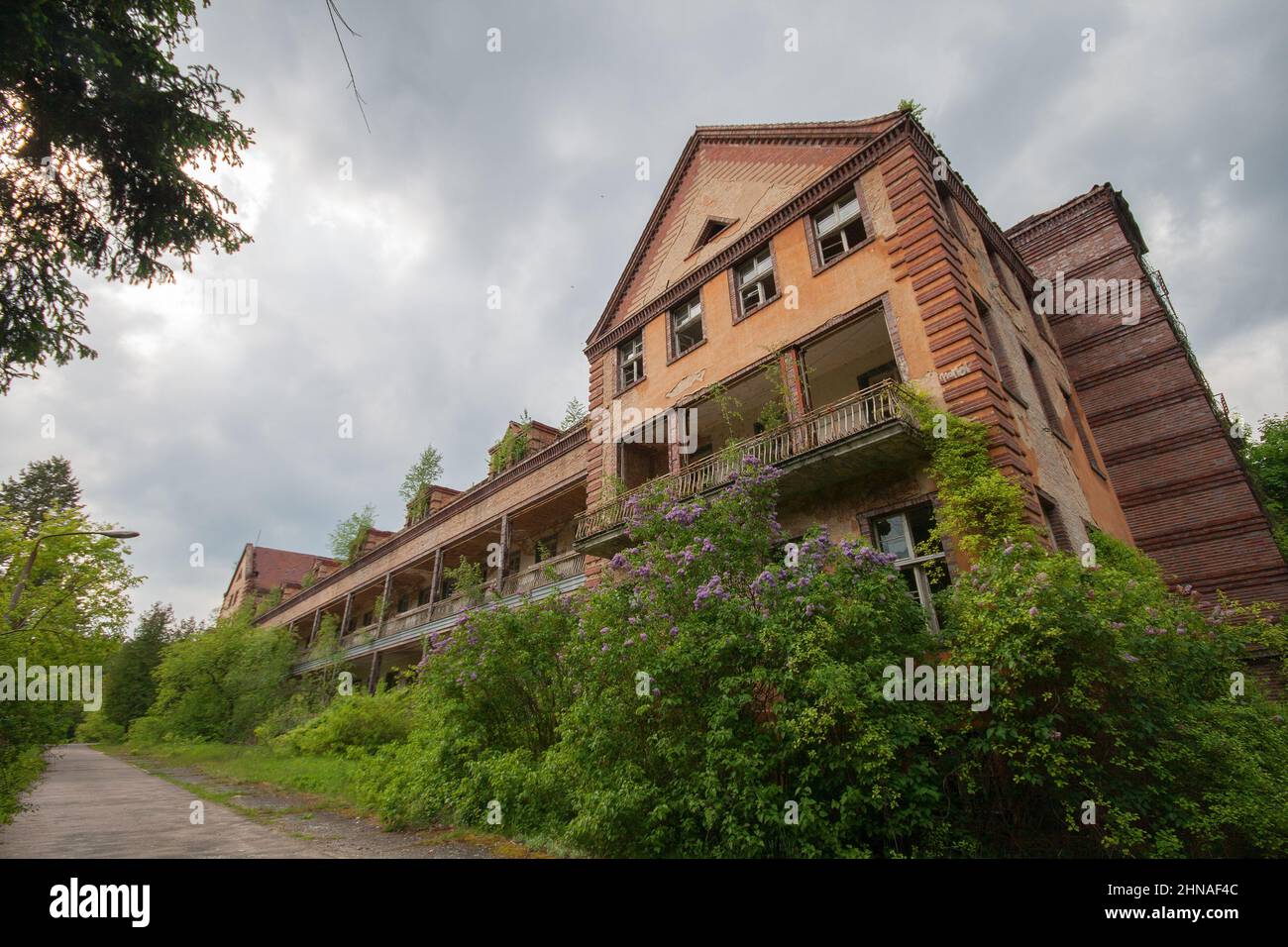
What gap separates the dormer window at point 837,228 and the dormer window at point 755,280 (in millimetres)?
1254

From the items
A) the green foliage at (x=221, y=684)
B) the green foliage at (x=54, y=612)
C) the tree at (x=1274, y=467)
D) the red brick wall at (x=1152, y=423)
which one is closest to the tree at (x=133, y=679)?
the green foliage at (x=221, y=684)

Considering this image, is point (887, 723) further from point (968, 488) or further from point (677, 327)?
point (677, 327)

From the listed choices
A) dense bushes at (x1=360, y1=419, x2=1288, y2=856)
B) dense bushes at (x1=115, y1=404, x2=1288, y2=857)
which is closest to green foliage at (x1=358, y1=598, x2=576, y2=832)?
dense bushes at (x1=115, y1=404, x2=1288, y2=857)

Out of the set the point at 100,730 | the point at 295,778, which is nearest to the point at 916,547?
the point at 295,778

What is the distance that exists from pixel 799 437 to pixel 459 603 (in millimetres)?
15160

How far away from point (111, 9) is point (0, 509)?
10.4m

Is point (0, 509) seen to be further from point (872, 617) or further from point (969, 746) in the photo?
point (969, 746)

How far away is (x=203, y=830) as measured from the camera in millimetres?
8578

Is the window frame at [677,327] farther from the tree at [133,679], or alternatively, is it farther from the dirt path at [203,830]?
the tree at [133,679]

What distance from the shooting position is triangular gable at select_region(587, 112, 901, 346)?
14.0 meters

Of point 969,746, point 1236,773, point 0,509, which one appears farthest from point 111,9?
point 1236,773

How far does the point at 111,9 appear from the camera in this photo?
8.48 metres

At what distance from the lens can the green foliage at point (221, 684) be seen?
27703 mm

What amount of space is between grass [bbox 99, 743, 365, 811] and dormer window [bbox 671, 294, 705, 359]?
41.8ft
